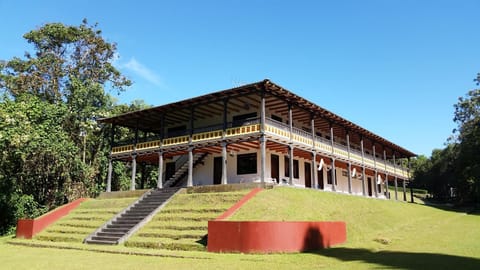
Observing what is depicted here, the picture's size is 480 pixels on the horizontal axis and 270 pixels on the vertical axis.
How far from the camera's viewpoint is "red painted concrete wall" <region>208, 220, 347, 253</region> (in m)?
13.4

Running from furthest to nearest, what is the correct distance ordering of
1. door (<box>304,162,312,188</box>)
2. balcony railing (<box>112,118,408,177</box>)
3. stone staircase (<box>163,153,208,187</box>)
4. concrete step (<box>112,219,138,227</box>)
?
door (<box>304,162,312,188</box>) → stone staircase (<box>163,153,208,187</box>) → balcony railing (<box>112,118,408,177</box>) → concrete step (<box>112,219,138,227</box>)

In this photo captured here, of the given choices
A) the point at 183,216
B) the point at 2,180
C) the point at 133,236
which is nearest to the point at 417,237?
the point at 183,216

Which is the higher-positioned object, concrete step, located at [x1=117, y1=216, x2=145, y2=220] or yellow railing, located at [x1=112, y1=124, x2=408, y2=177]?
yellow railing, located at [x1=112, y1=124, x2=408, y2=177]

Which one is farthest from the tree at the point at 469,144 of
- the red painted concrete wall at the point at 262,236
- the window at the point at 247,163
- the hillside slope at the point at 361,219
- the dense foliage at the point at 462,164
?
the red painted concrete wall at the point at 262,236

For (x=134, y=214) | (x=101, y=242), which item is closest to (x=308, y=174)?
(x=134, y=214)

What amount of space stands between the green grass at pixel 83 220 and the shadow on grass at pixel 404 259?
12586mm

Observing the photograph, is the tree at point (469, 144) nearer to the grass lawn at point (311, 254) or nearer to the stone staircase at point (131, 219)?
the grass lawn at point (311, 254)

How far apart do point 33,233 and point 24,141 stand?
663 centimetres

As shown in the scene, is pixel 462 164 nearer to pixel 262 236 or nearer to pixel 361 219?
pixel 361 219

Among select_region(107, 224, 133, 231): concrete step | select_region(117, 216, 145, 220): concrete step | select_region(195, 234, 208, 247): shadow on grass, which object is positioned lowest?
select_region(195, 234, 208, 247): shadow on grass

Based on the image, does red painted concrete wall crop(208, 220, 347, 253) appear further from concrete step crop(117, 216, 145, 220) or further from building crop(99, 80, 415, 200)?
building crop(99, 80, 415, 200)

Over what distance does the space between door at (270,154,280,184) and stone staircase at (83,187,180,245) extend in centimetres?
704

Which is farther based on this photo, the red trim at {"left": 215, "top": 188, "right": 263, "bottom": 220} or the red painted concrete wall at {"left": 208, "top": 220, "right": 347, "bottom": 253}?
the red trim at {"left": 215, "top": 188, "right": 263, "bottom": 220}

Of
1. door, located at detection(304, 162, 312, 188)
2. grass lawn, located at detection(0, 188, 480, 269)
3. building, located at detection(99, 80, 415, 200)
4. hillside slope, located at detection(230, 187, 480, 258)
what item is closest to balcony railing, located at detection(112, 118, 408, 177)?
building, located at detection(99, 80, 415, 200)
